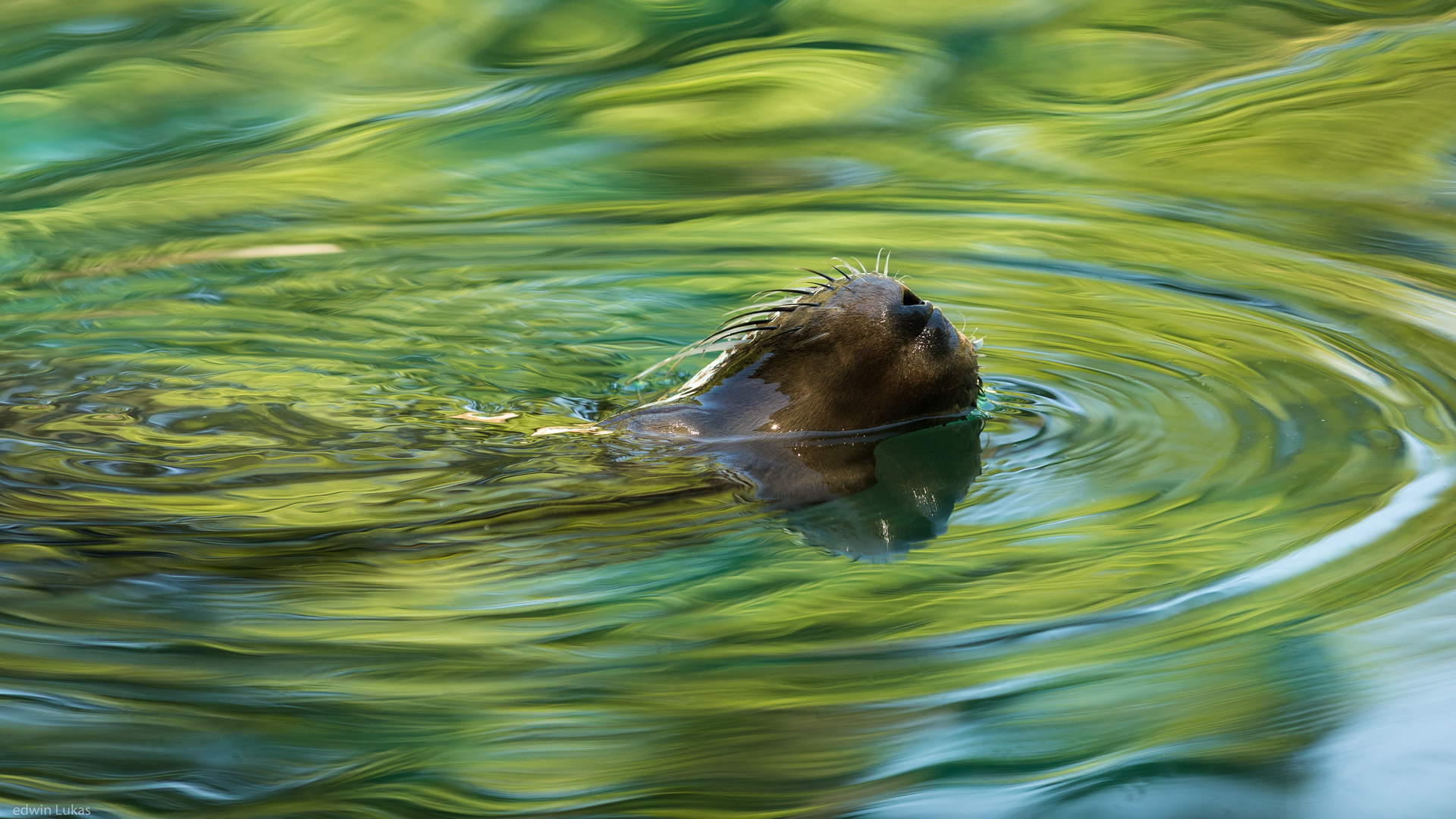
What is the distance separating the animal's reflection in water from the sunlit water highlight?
11 cm

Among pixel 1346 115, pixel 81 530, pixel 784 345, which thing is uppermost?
pixel 1346 115

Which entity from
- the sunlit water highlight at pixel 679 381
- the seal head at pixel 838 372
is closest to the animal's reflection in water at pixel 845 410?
the seal head at pixel 838 372

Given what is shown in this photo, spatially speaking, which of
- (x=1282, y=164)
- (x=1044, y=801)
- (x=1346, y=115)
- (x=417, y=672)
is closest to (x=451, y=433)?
(x=417, y=672)

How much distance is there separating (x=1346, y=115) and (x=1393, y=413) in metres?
2.94

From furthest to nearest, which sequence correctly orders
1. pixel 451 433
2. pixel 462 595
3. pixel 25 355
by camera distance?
1. pixel 25 355
2. pixel 451 433
3. pixel 462 595

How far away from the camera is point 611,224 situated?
19.3ft

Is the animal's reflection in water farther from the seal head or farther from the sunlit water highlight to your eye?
the sunlit water highlight

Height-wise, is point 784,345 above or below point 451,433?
above

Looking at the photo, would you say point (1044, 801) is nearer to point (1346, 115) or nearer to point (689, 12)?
point (1346, 115)

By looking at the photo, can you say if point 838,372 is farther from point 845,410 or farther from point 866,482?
point 866,482

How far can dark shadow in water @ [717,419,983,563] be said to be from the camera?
3086mm

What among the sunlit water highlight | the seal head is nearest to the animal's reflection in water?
the seal head

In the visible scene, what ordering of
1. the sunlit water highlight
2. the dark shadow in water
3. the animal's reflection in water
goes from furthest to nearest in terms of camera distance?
the animal's reflection in water < the dark shadow in water < the sunlit water highlight

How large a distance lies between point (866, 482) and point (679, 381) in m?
1.20
